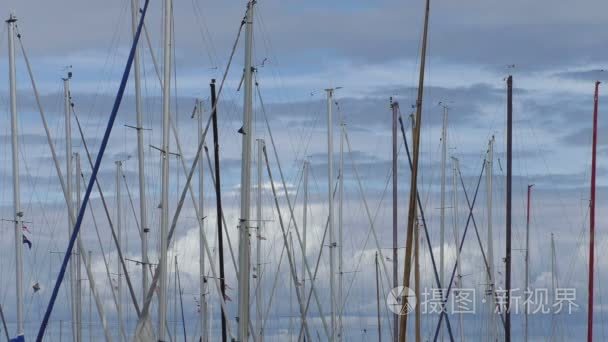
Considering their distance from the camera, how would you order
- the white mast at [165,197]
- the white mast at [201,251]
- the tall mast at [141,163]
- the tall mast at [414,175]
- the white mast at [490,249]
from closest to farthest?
the tall mast at [414,175] < the white mast at [165,197] < the tall mast at [141,163] < the white mast at [201,251] < the white mast at [490,249]

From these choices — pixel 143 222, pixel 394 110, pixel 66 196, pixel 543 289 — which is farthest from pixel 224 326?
pixel 543 289

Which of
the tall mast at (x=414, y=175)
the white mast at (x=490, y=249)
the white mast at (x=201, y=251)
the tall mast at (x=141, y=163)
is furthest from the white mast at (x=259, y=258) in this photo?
the tall mast at (x=414, y=175)

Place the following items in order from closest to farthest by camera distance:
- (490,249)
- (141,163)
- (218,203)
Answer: (141,163)
(218,203)
(490,249)

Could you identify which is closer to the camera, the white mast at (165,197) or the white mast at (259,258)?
the white mast at (165,197)

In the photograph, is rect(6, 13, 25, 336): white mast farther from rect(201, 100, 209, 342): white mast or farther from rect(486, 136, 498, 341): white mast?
rect(486, 136, 498, 341): white mast

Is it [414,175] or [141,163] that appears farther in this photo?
[141,163]

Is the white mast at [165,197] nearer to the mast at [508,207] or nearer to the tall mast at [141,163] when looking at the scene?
the tall mast at [141,163]

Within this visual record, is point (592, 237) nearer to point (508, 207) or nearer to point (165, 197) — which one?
point (508, 207)

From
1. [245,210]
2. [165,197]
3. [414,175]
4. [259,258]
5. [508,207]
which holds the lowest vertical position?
[259,258]

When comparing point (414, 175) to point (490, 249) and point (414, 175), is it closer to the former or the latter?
point (414, 175)

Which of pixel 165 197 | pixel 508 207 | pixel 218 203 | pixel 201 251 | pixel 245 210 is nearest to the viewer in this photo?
pixel 165 197

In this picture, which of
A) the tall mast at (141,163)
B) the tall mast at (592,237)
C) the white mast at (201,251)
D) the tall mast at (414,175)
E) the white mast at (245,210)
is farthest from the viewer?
the white mast at (201,251)

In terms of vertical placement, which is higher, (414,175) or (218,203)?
(414,175)

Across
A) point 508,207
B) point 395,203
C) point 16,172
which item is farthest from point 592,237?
point 16,172
